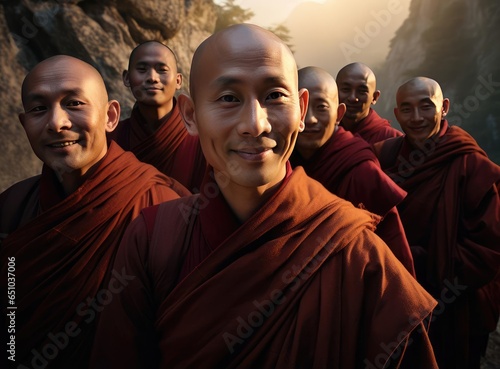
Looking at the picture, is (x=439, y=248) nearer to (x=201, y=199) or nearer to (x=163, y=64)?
(x=201, y=199)

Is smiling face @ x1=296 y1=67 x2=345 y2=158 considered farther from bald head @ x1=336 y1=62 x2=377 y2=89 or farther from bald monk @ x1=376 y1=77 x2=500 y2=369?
bald head @ x1=336 y1=62 x2=377 y2=89

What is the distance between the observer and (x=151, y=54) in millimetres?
3598

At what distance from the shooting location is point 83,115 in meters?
1.95

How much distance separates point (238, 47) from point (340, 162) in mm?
1376

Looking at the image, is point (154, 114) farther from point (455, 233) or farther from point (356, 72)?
point (455, 233)

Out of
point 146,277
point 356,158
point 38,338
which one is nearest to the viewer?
point 146,277

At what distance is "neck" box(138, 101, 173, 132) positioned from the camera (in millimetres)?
3592

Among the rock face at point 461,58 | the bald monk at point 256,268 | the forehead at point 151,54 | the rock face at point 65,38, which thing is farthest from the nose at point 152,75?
the rock face at point 461,58

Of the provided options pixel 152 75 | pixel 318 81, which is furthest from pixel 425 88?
pixel 152 75

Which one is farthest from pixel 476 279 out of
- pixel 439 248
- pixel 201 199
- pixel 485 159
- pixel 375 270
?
pixel 201 199

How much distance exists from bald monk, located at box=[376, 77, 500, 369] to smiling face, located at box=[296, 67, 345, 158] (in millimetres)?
1040

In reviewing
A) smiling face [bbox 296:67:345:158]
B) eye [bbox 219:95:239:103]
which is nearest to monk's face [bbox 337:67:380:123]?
smiling face [bbox 296:67:345:158]

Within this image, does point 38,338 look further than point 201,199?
Yes

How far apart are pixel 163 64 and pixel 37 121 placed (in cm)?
187
